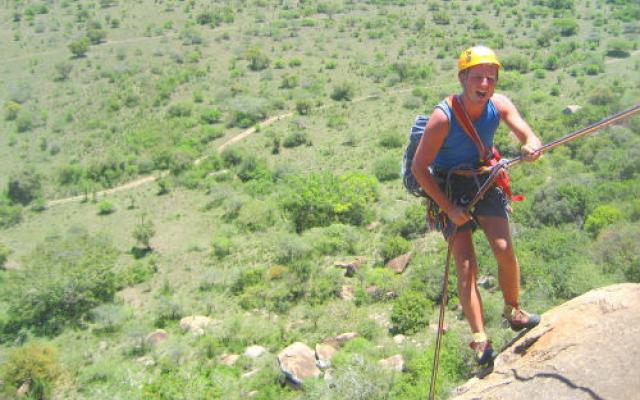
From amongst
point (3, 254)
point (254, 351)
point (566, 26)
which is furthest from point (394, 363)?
point (566, 26)

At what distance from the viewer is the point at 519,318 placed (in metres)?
5.58

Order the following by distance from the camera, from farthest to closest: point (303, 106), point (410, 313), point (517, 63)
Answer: point (517, 63)
point (303, 106)
point (410, 313)

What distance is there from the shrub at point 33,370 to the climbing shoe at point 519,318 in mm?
17353

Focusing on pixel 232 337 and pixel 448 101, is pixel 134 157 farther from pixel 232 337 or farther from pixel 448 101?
pixel 448 101

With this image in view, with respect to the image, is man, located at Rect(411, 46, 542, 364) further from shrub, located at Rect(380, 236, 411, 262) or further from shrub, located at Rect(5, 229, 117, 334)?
shrub, located at Rect(5, 229, 117, 334)

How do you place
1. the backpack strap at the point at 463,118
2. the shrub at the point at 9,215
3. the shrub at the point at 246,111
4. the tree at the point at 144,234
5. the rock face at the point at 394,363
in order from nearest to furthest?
the backpack strap at the point at 463,118, the rock face at the point at 394,363, the tree at the point at 144,234, the shrub at the point at 9,215, the shrub at the point at 246,111

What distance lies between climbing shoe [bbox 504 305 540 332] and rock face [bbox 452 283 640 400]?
96 mm

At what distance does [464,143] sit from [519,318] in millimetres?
1773

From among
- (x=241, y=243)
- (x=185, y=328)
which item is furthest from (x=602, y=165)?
(x=185, y=328)

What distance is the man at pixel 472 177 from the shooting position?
16.0 ft

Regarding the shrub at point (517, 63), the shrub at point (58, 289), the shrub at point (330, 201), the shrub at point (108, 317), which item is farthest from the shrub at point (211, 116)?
the shrub at point (108, 317)

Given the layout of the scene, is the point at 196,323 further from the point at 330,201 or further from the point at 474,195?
the point at 474,195

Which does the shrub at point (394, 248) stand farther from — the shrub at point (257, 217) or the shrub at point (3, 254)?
the shrub at point (3, 254)

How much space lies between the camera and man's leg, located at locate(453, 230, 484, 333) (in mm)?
5207
